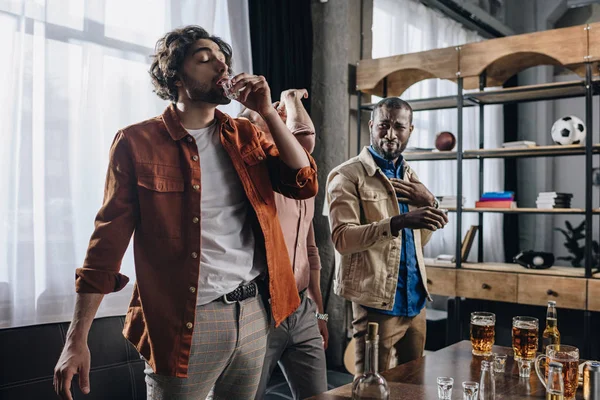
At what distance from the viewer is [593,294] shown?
323cm

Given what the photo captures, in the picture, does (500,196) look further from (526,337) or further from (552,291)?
(526,337)

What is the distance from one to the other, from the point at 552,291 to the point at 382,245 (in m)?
1.69

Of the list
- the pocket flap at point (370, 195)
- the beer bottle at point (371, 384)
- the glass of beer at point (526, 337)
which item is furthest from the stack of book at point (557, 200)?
the beer bottle at point (371, 384)

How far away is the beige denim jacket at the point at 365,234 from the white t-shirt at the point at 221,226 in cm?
68

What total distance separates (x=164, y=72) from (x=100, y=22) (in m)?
1.38

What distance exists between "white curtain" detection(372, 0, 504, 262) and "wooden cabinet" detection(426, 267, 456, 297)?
1.26 meters

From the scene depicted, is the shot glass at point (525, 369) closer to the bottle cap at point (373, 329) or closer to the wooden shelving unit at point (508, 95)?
the bottle cap at point (373, 329)

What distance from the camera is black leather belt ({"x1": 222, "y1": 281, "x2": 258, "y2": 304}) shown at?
1385 millimetres

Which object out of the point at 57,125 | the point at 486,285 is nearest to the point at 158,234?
the point at 57,125

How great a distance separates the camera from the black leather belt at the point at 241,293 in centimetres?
138

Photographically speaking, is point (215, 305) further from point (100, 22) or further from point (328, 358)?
point (328, 358)

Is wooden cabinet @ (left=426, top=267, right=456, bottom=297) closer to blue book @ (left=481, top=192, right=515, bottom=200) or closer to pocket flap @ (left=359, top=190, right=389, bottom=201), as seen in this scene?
blue book @ (left=481, top=192, right=515, bottom=200)

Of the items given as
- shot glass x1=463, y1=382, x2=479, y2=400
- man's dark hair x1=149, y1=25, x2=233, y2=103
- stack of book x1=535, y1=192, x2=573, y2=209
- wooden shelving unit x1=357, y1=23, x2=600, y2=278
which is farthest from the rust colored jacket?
stack of book x1=535, y1=192, x2=573, y2=209


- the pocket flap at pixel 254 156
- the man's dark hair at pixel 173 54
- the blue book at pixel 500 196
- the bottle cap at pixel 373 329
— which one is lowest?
the bottle cap at pixel 373 329
